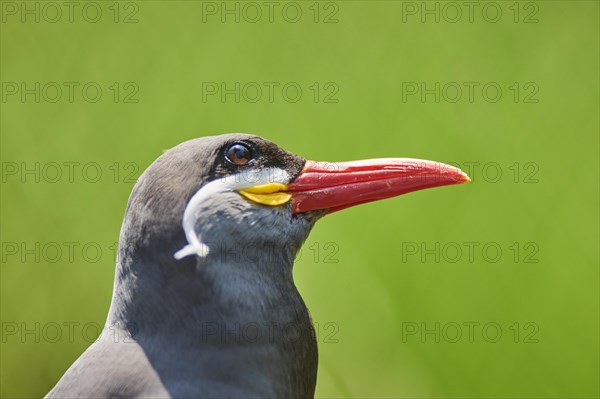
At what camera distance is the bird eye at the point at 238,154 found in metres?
2.00

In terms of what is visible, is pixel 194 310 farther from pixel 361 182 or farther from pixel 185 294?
pixel 361 182

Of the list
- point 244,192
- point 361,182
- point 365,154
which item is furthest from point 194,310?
point 365,154

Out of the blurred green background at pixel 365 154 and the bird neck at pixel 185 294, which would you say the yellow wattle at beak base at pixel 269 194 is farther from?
the blurred green background at pixel 365 154

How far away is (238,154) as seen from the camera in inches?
79.4

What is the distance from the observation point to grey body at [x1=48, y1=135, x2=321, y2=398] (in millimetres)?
1814

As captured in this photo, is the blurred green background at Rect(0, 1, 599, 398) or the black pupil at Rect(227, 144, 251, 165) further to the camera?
the blurred green background at Rect(0, 1, 599, 398)

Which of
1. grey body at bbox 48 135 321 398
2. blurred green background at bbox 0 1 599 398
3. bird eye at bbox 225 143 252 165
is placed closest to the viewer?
grey body at bbox 48 135 321 398

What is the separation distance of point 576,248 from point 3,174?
2.13 m

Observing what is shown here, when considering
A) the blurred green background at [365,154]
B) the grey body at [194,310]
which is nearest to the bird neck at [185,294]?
the grey body at [194,310]

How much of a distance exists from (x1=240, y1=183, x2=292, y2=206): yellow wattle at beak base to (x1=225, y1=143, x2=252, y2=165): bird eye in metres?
0.06

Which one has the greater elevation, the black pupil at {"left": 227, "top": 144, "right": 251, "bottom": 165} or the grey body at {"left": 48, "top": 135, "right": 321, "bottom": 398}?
the black pupil at {"left": 227, "top": 144, "right": 251, "bottom": 165}

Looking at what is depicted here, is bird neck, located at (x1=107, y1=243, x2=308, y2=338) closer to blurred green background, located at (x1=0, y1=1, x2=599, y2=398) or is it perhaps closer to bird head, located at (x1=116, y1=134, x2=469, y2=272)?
bird head, located at (x1=116, y1=134, x2=469, y2=272)

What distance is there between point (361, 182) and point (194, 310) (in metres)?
0.49

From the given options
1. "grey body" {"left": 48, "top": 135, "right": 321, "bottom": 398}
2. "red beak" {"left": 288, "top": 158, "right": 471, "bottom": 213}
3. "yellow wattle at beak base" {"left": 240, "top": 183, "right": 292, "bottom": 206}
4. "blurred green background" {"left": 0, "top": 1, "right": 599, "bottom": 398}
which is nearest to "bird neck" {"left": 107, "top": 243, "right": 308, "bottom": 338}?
"grey body" {"left": 48, "top": 135, "right": 321, "bottom": 398}
